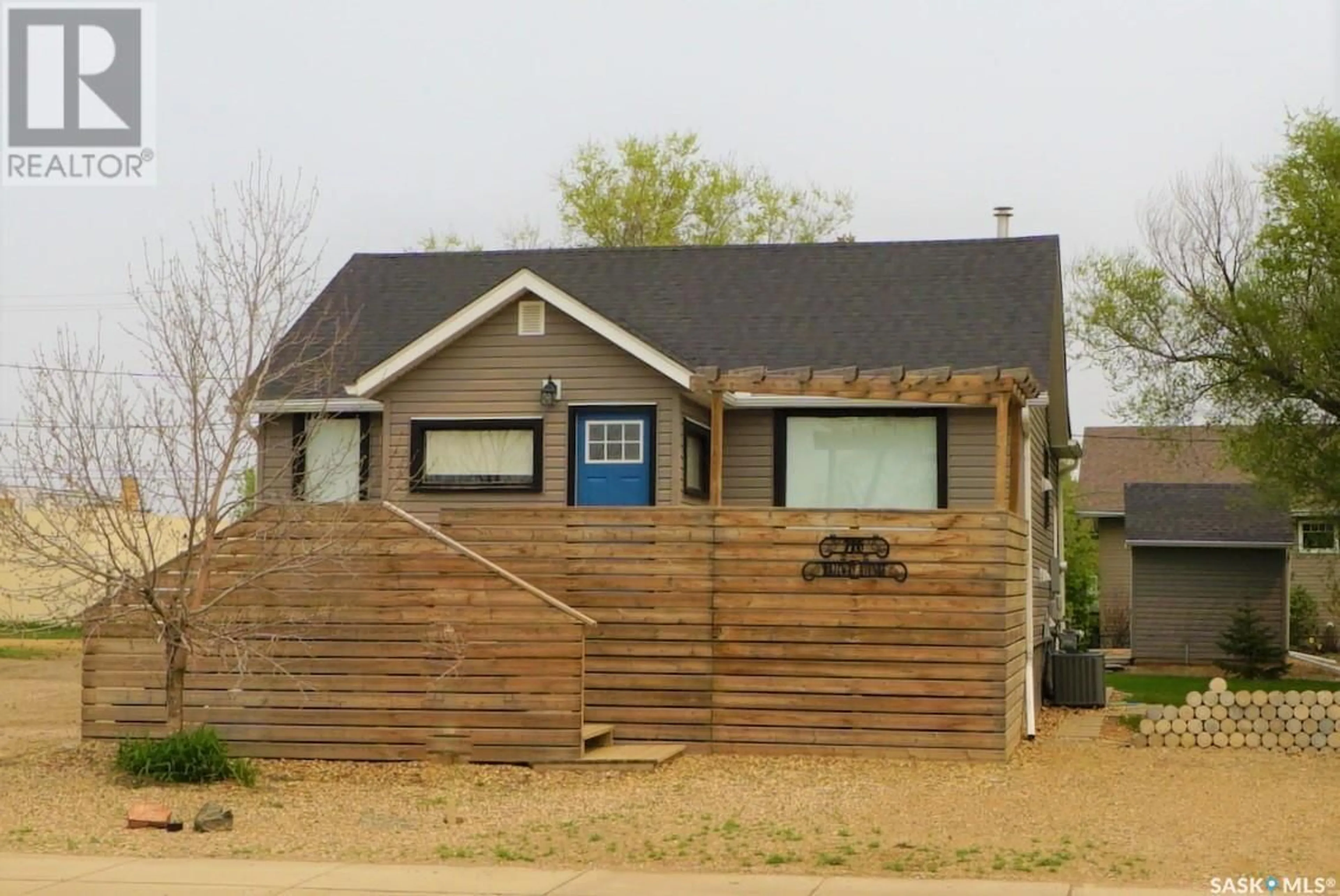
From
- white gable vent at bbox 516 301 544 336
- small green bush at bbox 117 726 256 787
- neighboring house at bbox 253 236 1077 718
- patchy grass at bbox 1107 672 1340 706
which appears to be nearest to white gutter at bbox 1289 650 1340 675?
patchy grass at bbox 1107 672 1340 706

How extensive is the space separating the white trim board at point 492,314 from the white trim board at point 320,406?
0.52 meters

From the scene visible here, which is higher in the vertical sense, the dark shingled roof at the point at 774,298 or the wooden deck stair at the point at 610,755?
the dark shingled roof at the point at 774,298

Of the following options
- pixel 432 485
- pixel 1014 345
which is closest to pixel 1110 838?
pixel 1014 345

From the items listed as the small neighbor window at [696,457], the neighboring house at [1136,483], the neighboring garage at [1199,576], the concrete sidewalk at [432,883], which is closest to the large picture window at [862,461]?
the small neighbor window at [696,457]

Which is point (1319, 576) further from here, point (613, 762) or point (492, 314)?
point (613, 762)

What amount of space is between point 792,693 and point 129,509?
Answer: 19.6ft

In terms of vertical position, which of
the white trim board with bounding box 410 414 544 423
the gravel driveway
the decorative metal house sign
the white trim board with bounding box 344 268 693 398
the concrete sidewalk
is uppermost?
the white trim board with bounding box 344 268 693 398

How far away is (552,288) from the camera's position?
18.5m

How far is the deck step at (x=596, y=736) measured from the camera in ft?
48.9

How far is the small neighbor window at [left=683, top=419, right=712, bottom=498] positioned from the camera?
1875 centimetres

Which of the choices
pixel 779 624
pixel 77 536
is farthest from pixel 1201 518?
pixel 77 536

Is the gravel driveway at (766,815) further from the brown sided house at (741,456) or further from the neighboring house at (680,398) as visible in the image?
the neighboring house at (680,398)

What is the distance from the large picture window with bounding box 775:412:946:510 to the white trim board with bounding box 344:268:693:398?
144 cm

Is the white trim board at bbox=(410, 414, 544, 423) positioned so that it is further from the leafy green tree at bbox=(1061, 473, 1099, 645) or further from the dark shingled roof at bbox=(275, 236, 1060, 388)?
the leafy green tree at bbox=(1061, 473, 1099, 645)
